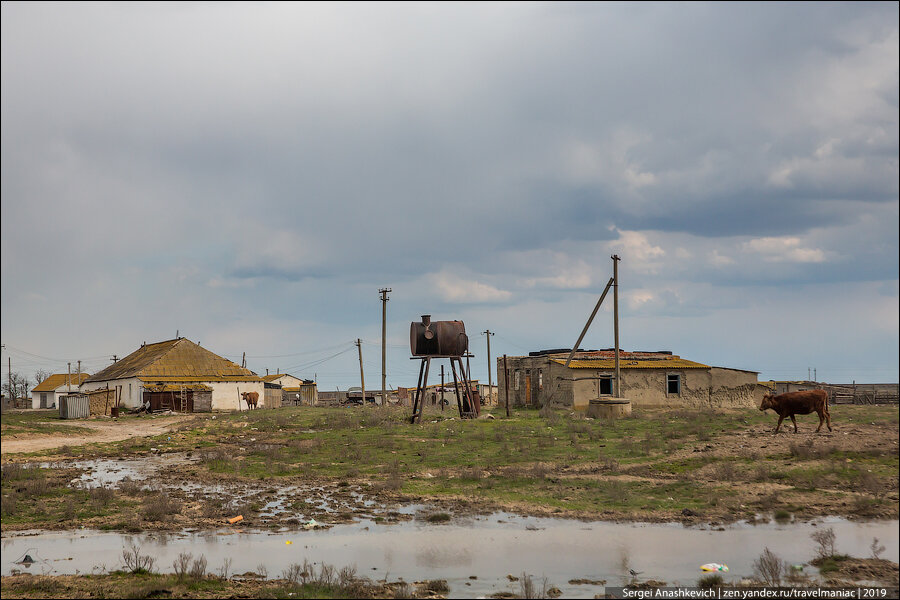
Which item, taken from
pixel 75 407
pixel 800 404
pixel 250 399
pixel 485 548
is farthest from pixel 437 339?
pixel 250 399

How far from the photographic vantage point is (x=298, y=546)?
10.1 m

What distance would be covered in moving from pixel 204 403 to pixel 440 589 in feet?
151

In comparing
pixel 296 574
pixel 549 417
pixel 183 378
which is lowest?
pixel 549 417

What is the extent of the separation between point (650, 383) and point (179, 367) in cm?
3703

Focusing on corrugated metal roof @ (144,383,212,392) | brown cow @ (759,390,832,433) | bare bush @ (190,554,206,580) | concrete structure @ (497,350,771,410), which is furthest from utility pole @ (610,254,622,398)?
corrugated metal roof @ (144,383,212,392)

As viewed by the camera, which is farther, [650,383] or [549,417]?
[650,383]

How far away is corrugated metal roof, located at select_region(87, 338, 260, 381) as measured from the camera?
55.0 meters

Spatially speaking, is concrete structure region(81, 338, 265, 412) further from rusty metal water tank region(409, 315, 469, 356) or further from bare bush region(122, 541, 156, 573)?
bare bush region(122, 541, 156, 573)

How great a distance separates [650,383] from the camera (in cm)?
3647

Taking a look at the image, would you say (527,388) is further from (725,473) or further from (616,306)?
(725,473)

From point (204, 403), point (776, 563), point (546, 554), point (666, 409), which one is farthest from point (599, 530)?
point (204, 403)

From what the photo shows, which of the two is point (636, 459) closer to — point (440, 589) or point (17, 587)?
point (440, 589)

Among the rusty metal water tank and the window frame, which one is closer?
the rusty metal water tank

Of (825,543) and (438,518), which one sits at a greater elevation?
(825,543)
